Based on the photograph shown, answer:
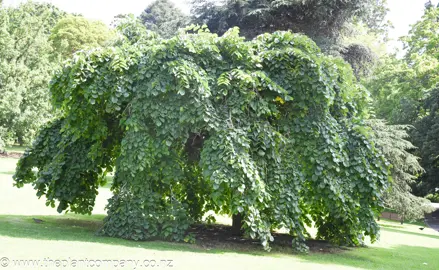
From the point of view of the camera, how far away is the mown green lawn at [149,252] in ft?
21.7

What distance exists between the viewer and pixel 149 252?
7.18 meters

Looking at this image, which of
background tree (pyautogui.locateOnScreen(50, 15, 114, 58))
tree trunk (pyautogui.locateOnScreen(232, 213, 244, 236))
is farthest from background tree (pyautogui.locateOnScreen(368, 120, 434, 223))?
background tree (pyautogui.locateOnScreen(50, 15, 114, 58))

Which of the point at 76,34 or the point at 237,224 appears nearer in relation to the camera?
the point at 237,224

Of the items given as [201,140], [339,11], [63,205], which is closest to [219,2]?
[339,11]

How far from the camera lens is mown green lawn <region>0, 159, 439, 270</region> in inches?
260

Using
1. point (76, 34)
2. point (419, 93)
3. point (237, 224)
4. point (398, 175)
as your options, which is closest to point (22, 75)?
point (76, 34)

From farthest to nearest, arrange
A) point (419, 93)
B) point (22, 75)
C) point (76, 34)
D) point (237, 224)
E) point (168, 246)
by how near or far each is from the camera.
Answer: point (76, 34)
point (22, 75)
point (419, 93)
point (237, 224)
point (168, 246)

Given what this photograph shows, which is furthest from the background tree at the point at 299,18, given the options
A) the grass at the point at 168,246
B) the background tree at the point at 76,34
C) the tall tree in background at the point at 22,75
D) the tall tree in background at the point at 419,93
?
the background tree at the point at 76,34

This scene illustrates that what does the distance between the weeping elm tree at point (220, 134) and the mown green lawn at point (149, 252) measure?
471 millimetres

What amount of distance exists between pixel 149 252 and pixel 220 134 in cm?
230

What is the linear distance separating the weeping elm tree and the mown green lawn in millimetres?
471

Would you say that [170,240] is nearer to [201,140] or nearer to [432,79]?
[201,140]

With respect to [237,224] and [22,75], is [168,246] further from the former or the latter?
[22,75]

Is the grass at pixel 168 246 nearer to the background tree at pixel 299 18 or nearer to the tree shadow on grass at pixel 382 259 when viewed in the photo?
the tree shadow on grass at pixel 382 259
